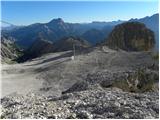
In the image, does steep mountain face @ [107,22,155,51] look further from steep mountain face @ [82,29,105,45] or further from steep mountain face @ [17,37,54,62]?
steep mountain face @ [82,29,105,45]

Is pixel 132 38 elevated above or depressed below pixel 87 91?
below

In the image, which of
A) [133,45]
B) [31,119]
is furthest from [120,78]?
[133,45]

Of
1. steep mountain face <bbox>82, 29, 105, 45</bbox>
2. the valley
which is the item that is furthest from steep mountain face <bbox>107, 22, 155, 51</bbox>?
steep mountain face <bbox>82, 29, 105, 45</bbox>

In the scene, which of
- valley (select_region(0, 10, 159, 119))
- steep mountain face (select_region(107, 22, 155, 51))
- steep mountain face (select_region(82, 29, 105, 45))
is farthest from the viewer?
steep mountain face (select_region(82, 29, 105, 45))

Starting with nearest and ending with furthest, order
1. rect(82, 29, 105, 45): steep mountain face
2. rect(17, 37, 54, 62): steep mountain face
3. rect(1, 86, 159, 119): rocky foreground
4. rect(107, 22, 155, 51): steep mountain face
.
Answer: rect(1, 86, 159, 119): rocky foreground
rect(107, 22, 155, 51): steep mountain face
rect(17, 37, 54, 62): steep mountain face
rect(82, 29, 105, 45): steep mountain face

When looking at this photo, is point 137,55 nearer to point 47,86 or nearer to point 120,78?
point 47,86

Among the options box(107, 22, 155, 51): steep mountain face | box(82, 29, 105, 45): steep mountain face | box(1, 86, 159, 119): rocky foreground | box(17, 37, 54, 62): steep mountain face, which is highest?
box(1, 86, 159, 119): rocky foreground

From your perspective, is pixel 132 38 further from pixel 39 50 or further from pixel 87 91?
pixel 39 50

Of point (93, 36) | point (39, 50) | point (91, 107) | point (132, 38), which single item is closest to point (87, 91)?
point (91, 107)

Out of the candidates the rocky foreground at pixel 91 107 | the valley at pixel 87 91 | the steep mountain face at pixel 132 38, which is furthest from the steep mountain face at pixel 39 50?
the rocky foreground at pixel 91 107
